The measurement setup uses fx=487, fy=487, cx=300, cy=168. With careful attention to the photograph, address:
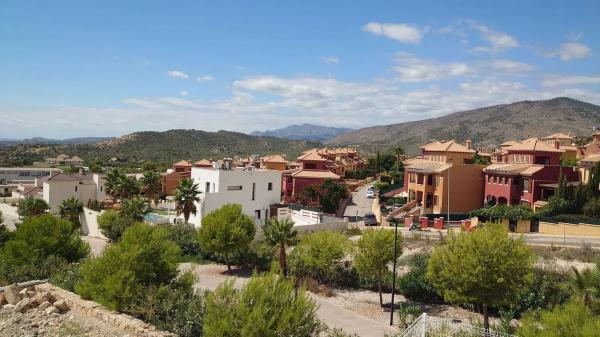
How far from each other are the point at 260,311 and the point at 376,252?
56.1ft

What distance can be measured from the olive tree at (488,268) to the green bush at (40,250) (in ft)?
66.6

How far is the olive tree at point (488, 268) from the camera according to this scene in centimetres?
2197

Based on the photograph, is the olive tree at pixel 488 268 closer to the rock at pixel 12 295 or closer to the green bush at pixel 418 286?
the green bush at pixel 418 286

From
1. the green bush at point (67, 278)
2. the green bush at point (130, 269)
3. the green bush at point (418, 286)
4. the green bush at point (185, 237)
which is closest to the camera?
the green bush at point (130, 269)

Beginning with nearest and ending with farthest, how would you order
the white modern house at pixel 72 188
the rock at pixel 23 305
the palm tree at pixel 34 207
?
1. the rock at pixel 23 305
2. the palm tree at pixel 34 207
3. the white modern house at pixel 72 188

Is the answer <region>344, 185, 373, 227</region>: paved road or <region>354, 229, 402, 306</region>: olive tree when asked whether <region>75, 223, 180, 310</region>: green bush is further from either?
<region>344, 185, 373, 227</region>: paved road

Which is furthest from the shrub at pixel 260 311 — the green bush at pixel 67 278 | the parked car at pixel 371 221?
the parked car at pixel 371 221

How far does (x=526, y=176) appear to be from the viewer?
4466cm

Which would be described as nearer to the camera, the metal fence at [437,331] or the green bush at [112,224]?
the metal fence at [437,331]

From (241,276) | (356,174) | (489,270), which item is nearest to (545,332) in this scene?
(489,270)

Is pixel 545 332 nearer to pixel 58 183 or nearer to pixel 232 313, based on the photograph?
pixel 232 313

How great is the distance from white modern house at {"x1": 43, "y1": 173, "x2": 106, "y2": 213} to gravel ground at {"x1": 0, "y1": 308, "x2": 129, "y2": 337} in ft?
153

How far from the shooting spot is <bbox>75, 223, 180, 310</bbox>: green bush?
19.0m

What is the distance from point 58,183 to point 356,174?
51503 mm
